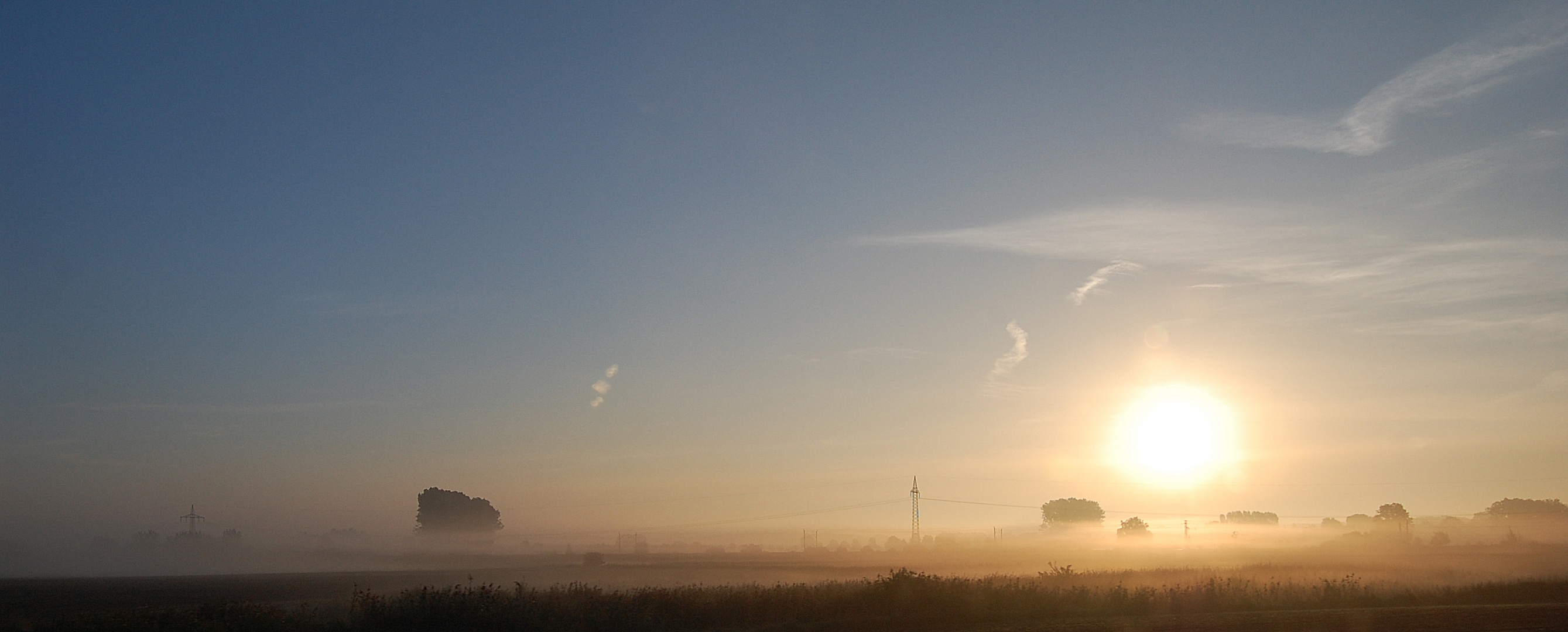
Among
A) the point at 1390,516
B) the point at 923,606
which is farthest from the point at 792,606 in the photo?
the point at 1390,516

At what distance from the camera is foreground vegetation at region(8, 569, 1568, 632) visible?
3194 centimetres

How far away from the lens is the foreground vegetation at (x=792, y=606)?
3194cm

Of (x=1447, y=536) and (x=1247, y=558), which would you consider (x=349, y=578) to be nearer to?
(x=1247, y=558)

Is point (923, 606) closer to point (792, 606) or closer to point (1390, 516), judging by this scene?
point (792, 606)

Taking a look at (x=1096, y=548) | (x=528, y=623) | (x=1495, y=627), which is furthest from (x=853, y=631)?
(x=1096, y=548)

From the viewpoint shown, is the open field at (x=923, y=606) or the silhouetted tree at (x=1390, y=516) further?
the silhouetted tree at (x=1390, y=516)

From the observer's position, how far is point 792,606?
36.8 meters

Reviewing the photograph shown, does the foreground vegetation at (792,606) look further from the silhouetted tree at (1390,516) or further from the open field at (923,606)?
the silhouetted tree at (1390,516)

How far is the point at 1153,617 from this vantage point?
34.8m

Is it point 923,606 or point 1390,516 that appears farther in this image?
point 1390,516

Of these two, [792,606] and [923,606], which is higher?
[792,606]

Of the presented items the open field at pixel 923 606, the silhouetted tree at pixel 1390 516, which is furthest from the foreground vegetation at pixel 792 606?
the silhouetted tree at pixel 1390 516

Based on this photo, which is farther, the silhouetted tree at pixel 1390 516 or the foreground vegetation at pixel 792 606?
the silhouetted tree at pixel 1390 516

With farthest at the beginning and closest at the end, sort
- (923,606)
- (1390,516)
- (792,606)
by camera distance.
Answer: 1. (1390,516)
2. (923,606)
3. (792,606)
